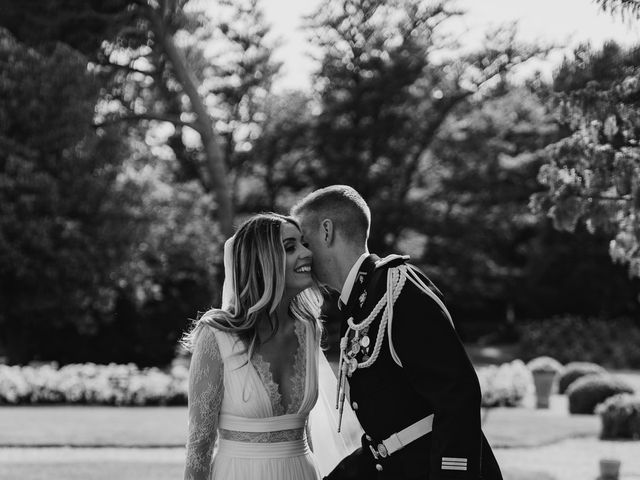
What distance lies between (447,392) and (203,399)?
107cm

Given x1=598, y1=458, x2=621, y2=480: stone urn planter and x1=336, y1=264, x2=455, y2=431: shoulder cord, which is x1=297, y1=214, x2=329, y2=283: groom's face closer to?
x1=336, y1=264, x2=455, y2=431: shoulder cord

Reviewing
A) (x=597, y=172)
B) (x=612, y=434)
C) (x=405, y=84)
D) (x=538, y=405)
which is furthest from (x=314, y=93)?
(x=597, y=172)

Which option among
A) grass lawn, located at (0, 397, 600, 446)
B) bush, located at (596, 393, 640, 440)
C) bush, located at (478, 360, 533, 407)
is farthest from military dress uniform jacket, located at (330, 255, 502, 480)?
bush, located at (478, 360, 533, 407)

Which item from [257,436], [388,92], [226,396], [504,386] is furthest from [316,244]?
[388,92]

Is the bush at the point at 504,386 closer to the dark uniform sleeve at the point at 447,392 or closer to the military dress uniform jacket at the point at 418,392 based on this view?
the military dress uniform jacket at the point at 418,392

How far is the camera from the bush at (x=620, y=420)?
44.0 ft

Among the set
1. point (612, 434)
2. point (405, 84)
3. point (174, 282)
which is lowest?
point (612, 434)

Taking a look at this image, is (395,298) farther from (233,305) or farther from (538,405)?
(538,405)

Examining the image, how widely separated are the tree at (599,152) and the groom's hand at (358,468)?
366 cm

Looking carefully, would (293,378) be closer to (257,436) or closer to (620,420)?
(257,436)

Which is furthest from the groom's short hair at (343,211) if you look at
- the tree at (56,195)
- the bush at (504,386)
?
the tree at (56,195)

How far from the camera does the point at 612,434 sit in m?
13.6

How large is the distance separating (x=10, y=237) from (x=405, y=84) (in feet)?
43.4

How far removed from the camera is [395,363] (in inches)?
136
